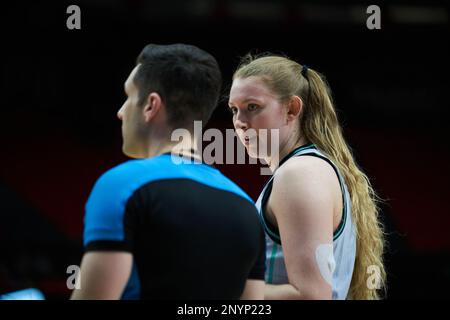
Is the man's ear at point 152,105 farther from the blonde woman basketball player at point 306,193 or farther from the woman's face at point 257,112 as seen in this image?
the woman's face at point 257,112

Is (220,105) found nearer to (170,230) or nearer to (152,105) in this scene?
(152,105)

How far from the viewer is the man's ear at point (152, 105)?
124 centimetres

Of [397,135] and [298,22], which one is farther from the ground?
[298,22]

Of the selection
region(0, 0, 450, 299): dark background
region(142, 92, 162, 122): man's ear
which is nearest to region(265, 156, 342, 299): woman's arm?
region(142, 92, 162, 122): man's ear

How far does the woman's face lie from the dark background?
313 cm

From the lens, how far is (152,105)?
124 centimetres

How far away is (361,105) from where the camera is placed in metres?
6.31

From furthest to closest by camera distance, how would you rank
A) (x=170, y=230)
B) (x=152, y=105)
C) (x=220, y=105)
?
(x=220, y=105), (x=152, y=105), (x=170, y=230)

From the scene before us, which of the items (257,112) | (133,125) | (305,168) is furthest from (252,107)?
(133,125)

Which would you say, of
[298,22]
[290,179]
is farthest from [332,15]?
[290,179]

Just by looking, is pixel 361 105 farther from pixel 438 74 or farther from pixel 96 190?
pixel 96 190

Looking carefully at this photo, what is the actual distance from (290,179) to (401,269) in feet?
14.2

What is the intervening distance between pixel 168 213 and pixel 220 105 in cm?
478
